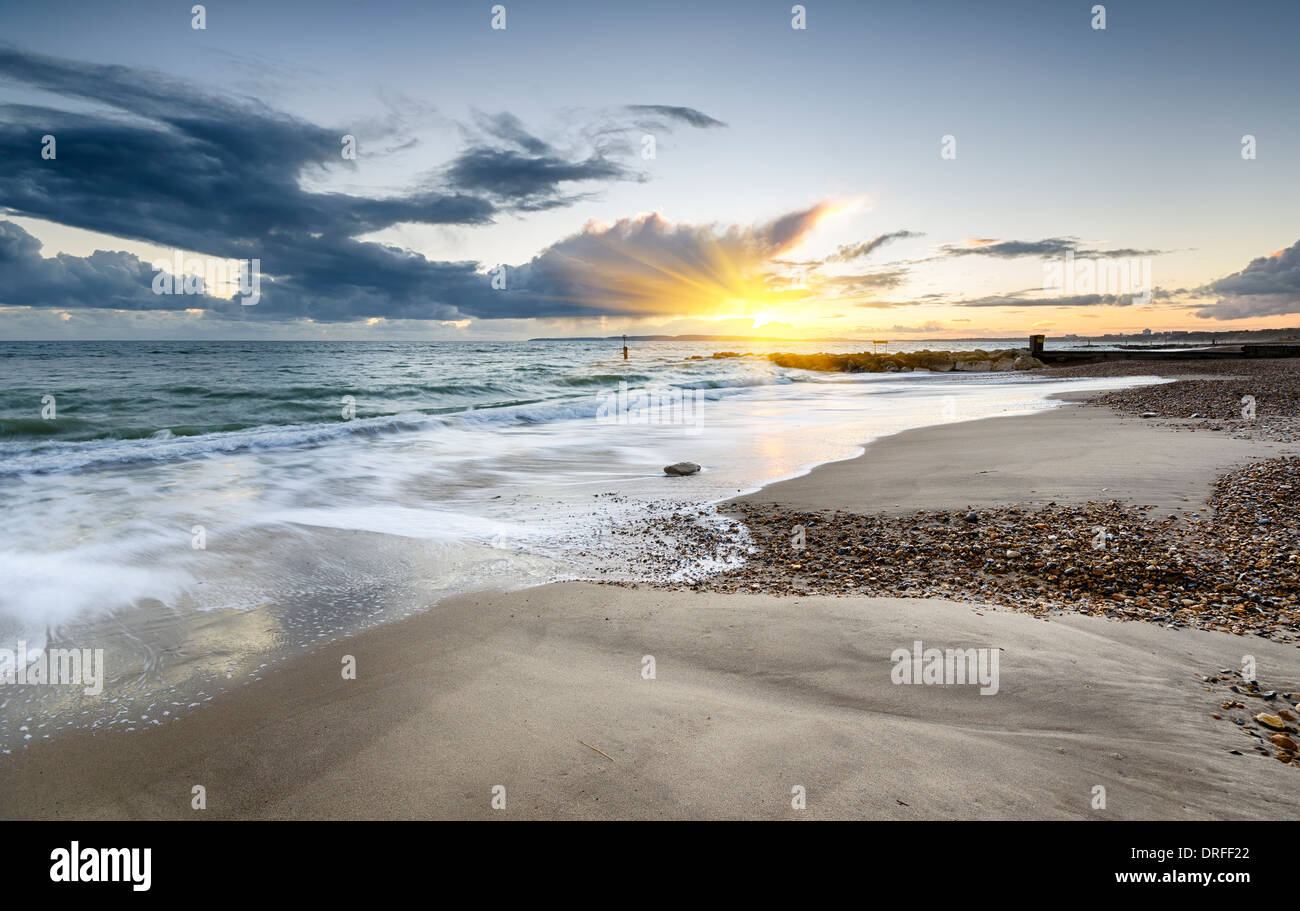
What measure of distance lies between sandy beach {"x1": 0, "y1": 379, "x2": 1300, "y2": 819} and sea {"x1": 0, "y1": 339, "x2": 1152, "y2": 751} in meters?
0.67

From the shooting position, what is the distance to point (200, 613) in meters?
5.03

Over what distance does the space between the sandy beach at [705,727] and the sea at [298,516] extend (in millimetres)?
666

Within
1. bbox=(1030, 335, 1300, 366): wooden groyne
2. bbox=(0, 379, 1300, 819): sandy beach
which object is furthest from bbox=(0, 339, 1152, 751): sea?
bbox=(1030, 335, 1300, 366): wooden groyne

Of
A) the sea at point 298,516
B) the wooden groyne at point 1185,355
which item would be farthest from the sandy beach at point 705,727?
the wooden groyne at point 1185,355

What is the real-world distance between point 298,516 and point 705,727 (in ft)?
23.8

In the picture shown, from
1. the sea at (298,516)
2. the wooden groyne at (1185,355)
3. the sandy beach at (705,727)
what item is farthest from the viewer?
the wooden groyne at (1185,355)

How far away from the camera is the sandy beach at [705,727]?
2.51 m

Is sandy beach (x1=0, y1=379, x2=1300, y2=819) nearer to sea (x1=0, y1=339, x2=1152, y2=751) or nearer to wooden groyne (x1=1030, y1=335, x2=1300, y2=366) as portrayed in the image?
sea (x1=0, y1=339, x2=1152, y2=751)

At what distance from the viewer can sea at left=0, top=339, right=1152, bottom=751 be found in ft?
14.8

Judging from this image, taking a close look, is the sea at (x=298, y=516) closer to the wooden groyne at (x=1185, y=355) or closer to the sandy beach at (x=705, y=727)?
the sandy beach at (x=705, y=727)
